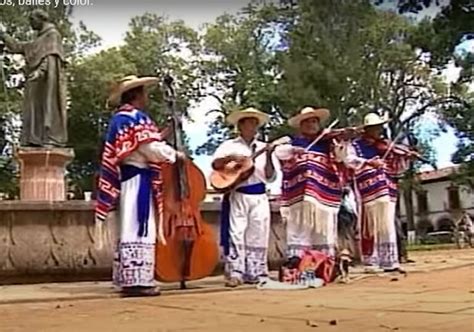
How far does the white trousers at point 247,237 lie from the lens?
287 inches

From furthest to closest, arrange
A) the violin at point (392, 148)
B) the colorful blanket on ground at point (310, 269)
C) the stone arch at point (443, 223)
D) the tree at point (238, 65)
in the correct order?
the stone arch at point (443, 223), the tree at point (238, 65), the violin at point (392, 148), the colorful blanket on ground at point (310, 269)

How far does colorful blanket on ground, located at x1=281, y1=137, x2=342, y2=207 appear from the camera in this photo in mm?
7473

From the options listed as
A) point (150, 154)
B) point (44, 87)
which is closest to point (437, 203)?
point (44, 87)

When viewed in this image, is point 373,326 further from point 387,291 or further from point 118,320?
point 387,291

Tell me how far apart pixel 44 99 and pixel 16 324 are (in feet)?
18.1

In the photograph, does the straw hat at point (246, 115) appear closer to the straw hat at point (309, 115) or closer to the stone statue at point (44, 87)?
the straw hat at point (309, 115)

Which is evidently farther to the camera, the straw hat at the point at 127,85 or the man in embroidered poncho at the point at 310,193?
the man in embroidered poncho at the point at 310,193

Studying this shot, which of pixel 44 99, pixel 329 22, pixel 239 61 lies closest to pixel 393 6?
pixel 44 99

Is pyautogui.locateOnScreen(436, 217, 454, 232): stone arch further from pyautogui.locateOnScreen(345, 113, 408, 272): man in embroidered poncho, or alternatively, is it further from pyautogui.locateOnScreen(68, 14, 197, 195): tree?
pyautogui.locateOnScreen(345, 113, 408, 272): man in embroidered poncho

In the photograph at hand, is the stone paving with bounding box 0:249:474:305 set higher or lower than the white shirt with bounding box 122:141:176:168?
lower

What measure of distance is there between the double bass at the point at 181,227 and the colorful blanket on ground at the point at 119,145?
0.32m

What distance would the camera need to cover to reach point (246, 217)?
24.2 ft

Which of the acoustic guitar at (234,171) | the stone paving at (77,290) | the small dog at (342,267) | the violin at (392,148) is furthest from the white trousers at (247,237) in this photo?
the violin at (392,148)

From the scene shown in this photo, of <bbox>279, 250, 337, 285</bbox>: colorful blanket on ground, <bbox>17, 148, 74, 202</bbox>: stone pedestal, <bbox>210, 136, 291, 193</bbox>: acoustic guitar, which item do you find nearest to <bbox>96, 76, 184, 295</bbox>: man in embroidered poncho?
<bbox>210, 136, 291, 193</bbox>: acoustic guitar
